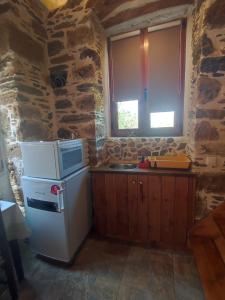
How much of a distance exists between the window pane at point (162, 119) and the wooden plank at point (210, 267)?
145 centimetres

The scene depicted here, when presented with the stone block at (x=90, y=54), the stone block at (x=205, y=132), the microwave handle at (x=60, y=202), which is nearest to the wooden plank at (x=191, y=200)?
the stone block at (x=205, y=132)

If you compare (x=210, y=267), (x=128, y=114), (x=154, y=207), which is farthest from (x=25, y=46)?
(x=210, y=267)

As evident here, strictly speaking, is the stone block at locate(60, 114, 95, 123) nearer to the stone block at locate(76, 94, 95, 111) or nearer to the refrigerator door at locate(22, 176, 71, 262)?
the stone block at locate(76, 94, 95, 111)

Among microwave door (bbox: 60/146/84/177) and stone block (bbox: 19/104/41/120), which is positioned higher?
stone block (bbox: 19/104/41/120)

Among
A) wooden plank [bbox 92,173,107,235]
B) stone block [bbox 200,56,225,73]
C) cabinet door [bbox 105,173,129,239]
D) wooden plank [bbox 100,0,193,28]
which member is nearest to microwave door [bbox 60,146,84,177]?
wooden plank [bbox 92,173,107,235]

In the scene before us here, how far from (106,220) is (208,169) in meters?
1.39

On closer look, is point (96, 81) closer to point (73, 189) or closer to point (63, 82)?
point (63, 82)

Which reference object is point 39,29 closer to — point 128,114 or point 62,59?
point 62,59

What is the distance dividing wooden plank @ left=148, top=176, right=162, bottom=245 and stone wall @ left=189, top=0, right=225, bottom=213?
447 millimetres

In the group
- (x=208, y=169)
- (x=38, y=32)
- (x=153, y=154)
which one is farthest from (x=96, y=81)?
(x=208, y=169)

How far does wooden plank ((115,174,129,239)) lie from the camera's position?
201 centimetres

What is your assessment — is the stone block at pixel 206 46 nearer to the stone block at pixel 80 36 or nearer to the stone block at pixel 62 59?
the stone block at pixel 80 36

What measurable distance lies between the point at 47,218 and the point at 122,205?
88 cm

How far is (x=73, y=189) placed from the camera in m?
1.82
